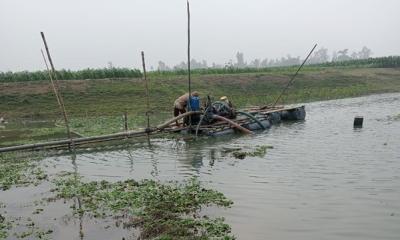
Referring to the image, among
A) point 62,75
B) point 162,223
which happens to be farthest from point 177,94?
point 162,223

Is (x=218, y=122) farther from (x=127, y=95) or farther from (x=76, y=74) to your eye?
(x=76, y=74)

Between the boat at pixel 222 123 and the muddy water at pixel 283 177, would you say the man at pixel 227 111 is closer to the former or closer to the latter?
the boat at pixel 222 123

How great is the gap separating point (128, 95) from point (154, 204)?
26514mm

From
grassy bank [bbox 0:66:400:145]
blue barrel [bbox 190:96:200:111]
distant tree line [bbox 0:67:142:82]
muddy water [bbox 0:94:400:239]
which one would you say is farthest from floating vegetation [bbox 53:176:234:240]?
distant tree line [bbox 0:67:142:82]

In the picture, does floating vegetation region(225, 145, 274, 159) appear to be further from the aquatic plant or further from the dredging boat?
the dredging boat

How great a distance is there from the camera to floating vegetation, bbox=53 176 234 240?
25.2 ft

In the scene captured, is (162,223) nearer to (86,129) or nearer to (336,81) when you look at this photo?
(86,129)

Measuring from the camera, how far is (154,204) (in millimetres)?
9211

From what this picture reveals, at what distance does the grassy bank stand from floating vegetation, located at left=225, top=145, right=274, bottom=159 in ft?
27.3

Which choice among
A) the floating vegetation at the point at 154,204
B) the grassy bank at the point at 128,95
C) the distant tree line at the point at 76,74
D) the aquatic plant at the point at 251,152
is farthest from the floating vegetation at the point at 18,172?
the distant tree line at the point at 76,74

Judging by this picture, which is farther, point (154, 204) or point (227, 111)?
point (227, 111)

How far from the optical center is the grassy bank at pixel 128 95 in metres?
25.1

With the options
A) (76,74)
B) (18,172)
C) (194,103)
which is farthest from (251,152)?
(76,74)

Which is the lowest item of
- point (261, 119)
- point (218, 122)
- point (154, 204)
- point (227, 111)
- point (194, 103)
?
point (261, 119)
